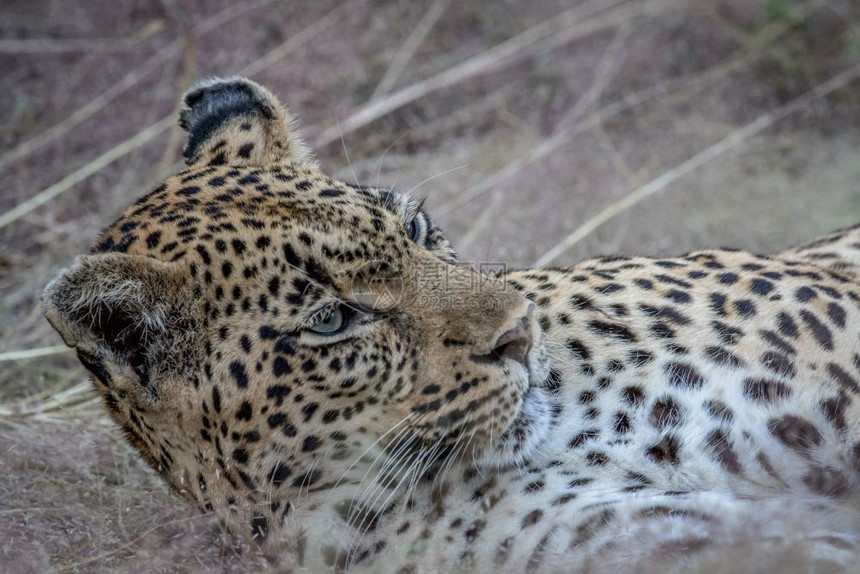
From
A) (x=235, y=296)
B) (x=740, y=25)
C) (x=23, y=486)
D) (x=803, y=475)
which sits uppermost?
(x=740, y=25)

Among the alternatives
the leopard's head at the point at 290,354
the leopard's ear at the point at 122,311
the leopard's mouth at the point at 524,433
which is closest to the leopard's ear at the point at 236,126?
the leopard's head at the point at 290,354

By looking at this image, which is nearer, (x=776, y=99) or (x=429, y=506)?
(x=429, y=506)

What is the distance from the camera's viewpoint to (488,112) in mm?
9688

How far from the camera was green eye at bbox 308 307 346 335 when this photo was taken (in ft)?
12.6

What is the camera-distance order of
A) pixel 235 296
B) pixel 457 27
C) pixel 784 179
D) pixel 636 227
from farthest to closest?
pixel 457 27
pixel 784 179
pixel 636 227
pixel 235 296

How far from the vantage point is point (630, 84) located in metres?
9.94

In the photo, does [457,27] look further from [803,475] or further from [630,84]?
[803,475]

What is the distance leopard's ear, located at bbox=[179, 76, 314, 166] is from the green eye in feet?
2.98

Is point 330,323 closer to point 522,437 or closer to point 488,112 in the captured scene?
point 522,437

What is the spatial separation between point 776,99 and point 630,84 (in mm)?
1338

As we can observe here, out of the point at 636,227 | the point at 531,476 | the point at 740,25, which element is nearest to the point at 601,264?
the point at 531,476

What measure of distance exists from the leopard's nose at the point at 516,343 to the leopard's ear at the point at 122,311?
109 cm

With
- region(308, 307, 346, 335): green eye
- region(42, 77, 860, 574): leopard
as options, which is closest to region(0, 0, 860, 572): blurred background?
region(42, 77, 860, 574): leopard

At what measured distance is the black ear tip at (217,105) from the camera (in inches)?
179
